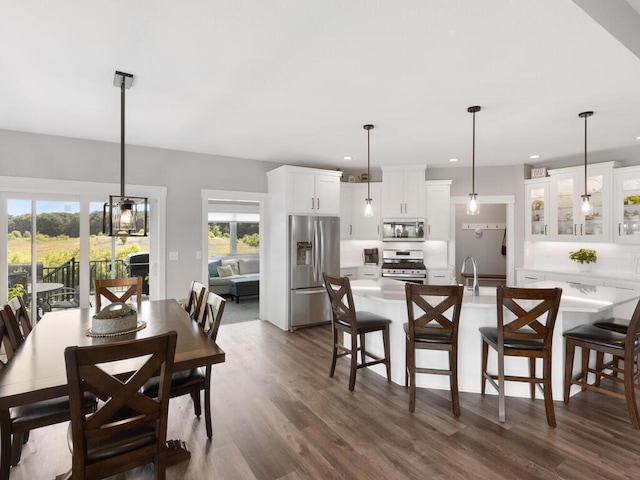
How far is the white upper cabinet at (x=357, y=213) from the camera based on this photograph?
19.8 ft

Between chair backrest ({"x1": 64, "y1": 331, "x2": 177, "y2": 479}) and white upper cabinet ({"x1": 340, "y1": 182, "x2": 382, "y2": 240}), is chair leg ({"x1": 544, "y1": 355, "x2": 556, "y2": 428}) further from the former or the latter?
white upper cabinet ({"x1": 340, "y1": 182, "x2": 382, "y2": 240})

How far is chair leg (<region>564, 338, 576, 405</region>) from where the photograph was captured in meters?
2.78

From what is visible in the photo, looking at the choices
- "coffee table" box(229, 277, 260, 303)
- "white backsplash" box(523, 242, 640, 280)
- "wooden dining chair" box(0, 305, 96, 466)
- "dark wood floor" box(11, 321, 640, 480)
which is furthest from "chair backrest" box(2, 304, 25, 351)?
"white backsplash" box(523, 242, 640, 280)

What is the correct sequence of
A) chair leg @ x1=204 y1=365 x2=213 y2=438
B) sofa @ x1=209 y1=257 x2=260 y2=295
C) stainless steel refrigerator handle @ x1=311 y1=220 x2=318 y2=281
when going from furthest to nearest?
sofa @ x1=209 y1=257 x2=260 y2=295
stainless steel refrigerator handle @ x1=311 y1=220 x2=318 y2=281
chair leg @ x1=204 y1=365 x2=213 y2=438

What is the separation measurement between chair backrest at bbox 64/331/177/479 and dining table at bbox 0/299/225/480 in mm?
207

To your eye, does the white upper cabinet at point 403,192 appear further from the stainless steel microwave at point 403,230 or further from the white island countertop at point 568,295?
the white island countertop at point 568,295

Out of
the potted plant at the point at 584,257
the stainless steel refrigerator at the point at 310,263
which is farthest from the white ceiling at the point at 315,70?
the potted plant at the point at 584,257

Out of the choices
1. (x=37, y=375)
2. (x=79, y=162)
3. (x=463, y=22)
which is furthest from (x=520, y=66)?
(x=79, y=162)

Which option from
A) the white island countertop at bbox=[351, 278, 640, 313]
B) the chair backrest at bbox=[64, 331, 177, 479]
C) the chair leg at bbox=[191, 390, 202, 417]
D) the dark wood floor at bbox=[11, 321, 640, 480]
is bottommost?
the dark wood floor at bbox=[11, 321, 640, 480]

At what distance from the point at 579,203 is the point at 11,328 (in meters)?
6.47

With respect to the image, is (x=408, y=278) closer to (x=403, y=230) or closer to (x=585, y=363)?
(x=403, y=230)

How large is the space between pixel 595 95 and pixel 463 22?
1.81m

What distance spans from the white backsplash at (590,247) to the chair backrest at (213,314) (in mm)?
5074

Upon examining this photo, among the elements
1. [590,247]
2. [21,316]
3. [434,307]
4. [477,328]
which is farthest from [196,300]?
[590,247]
